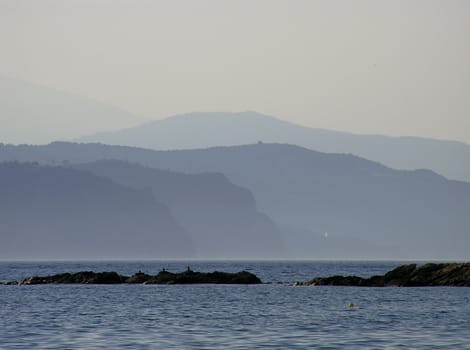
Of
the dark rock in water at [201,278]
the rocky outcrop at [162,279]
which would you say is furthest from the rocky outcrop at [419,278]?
the rocky outcrop at [162,279]

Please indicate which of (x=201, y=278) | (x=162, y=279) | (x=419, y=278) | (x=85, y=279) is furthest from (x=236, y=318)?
(x=85, y=279)

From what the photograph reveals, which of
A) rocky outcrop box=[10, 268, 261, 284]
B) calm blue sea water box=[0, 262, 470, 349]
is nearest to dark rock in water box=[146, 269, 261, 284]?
rocky outcrop box=[10, 268, 261, 284]

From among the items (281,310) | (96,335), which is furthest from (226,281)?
(96,335)

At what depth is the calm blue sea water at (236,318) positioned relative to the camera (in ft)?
205

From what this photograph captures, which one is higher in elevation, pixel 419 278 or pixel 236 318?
pixel 419 278

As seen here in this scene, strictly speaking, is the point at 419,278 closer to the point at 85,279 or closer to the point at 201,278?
the point at 201,278

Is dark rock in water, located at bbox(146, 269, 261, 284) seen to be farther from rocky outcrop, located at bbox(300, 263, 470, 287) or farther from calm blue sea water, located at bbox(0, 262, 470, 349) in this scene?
calm blue sea water, located at bbox(0, 262, 470, 349)

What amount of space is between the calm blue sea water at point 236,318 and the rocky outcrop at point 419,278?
616 centimetres

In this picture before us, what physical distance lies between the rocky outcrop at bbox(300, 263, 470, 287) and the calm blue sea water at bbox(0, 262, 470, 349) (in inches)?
242

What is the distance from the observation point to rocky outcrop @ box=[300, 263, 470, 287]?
121688mm

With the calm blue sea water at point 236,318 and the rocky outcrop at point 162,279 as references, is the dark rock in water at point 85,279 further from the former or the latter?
the calm blue sea water at point 236,318

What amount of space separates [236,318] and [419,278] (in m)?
47.6

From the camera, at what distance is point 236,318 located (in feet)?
263

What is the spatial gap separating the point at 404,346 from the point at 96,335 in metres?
17.6
